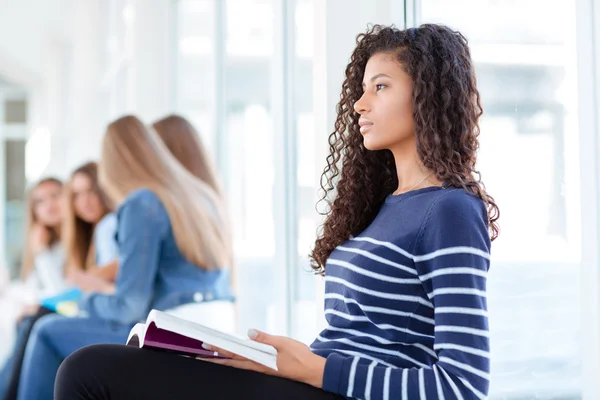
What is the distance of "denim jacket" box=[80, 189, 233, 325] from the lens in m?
2.33

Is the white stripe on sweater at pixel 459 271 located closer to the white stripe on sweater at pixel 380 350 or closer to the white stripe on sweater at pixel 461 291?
the white stripe on sweater at pixel 461 291

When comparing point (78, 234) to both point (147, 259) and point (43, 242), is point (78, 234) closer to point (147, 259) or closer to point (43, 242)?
point (43, 242)

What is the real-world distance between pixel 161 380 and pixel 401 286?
0.39 meters

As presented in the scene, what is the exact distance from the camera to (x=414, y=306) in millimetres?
1127

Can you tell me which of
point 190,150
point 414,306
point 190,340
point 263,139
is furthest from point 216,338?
point 190,150

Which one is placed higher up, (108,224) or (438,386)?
(108,224)

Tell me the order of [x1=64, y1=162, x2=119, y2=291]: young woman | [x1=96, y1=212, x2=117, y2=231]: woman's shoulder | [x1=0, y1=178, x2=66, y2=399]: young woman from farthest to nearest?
[x1=0, y1=178, x2=66, y2=399]: young woman, [x1=64, y1=162, x2=119, y2=291]: young woman, [x1=96, y1=212, x2=117, y2=231]: woman's shoulder

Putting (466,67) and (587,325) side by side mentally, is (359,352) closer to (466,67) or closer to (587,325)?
(587,325)

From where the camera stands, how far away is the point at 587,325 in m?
1.16

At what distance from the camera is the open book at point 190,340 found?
104cm

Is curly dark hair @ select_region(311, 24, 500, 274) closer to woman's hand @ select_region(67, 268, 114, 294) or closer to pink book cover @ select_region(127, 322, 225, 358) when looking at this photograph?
pink book cover @ select_region(127, 322, 225, 358)

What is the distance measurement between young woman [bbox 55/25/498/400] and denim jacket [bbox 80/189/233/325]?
1138mm

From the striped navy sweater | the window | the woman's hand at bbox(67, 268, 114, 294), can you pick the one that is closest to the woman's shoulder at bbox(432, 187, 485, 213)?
the striped navy sweater

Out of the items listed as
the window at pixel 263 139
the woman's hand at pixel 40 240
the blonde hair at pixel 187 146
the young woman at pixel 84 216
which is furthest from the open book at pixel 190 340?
the woman's hand at pixel 40 240
